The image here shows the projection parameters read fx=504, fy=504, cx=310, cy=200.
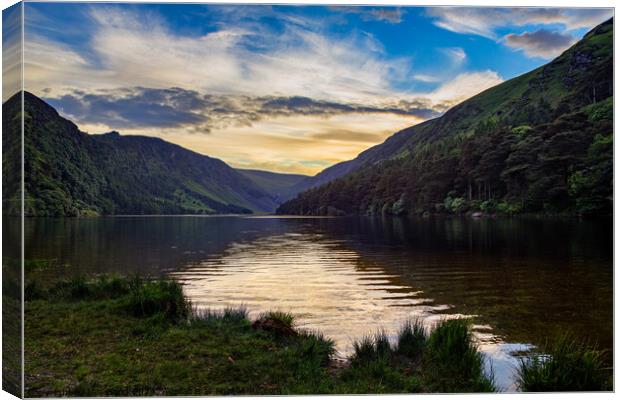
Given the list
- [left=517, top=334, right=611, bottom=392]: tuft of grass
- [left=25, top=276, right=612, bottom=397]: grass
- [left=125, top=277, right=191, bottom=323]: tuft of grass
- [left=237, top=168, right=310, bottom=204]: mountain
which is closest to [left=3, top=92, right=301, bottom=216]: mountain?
[left=237, top=168, right=310, bottom=204]: mountain

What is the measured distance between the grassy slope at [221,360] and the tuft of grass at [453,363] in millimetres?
14

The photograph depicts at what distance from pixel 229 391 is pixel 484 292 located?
34.8 ft

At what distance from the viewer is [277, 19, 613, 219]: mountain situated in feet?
79.6

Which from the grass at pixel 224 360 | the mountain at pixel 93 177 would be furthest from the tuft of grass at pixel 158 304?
the mountain at pixel 93 177

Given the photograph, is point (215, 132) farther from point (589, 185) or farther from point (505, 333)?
point (589, 185)

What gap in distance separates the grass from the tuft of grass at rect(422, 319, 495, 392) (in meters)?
0.01

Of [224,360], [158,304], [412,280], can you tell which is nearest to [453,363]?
[224,360]

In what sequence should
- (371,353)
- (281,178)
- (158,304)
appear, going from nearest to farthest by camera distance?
1. (371,353)
2. (158,304)
3. (281,178)

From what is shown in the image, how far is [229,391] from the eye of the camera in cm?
680

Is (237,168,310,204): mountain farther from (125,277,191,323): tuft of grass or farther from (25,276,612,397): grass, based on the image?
(25,276,612,397): grass

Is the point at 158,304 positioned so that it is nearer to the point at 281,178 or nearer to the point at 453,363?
the point at 453,363

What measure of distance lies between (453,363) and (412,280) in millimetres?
10520

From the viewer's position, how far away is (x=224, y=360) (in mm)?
7656

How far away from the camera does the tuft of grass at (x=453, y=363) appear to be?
709 centimetres
